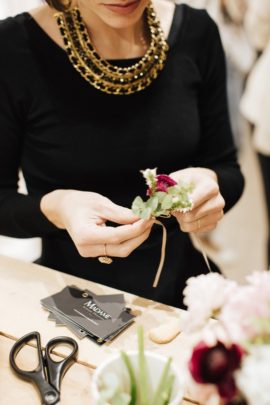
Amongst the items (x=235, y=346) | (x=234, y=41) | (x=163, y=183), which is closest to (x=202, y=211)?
(x=163, y=183)

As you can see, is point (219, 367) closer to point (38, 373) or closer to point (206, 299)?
point (206, 299)

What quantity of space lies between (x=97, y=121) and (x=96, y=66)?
0.37 ft

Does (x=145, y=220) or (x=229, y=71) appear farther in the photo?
(x=229, y=71)

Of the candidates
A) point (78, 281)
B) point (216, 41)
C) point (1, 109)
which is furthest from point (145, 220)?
point (216, 41)

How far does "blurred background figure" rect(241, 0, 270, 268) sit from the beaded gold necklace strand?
0.95m

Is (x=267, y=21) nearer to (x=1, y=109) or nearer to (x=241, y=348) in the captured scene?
(x=1, y=109)

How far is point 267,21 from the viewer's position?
1935 millimetres

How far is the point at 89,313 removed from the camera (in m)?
0.82

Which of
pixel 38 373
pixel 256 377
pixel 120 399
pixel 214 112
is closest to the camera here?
pixel 256 377

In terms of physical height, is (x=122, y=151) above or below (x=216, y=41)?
below

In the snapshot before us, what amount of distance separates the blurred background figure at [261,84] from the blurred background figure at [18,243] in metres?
0.82

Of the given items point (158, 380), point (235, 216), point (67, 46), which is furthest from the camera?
point (235, 216)

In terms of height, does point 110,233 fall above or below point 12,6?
below

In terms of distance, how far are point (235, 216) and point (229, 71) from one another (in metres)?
0.87
